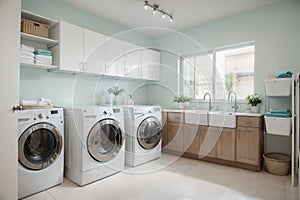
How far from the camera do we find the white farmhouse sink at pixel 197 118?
3.05 metres

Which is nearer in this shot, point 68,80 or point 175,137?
point 68,80

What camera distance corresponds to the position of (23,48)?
2.18m

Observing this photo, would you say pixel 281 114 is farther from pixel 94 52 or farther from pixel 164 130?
pixel 94 52

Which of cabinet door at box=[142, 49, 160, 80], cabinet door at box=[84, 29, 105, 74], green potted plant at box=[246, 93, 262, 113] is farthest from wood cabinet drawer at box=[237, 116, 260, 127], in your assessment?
cabinet door at box=[84, 29, 105, 74]

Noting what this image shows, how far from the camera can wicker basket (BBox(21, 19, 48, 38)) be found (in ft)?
7.36

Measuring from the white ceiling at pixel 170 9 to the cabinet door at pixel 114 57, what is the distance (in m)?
0.50

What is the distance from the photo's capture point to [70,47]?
8.48 feet

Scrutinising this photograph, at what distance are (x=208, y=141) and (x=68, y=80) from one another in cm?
250

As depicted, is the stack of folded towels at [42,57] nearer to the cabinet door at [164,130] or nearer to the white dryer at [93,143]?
the white dryer at [93,143]

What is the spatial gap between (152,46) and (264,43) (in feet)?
7.76

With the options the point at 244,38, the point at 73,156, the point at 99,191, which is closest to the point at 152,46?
the point at 244,38

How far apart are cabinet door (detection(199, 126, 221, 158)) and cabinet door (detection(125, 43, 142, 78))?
1649mm

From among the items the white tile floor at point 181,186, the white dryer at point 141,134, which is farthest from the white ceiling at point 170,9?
the white tile floor at point 181,186

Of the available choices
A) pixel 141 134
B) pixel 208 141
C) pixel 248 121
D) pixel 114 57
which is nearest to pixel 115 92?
pixel 114 57
